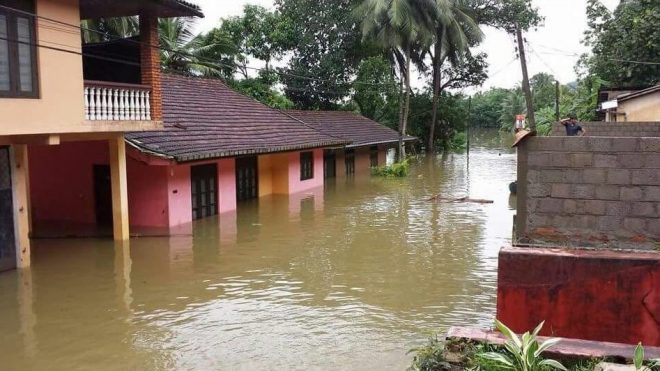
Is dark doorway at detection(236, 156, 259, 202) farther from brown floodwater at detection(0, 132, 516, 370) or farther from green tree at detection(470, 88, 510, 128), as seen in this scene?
green tree at detection(470, 88, 510, 128)

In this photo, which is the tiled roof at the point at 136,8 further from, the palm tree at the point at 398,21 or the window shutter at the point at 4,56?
the palm tree at the point at 398,21

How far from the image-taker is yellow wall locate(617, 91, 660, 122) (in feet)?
64.8

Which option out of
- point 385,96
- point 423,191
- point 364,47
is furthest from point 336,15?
point 423,191

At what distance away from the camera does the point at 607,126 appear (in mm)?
14883

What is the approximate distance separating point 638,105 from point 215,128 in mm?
13797

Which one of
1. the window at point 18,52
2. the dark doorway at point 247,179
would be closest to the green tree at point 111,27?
the dark doorway at point 247,179

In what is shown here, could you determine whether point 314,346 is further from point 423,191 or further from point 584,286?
point 423,191

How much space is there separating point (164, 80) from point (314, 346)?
47.8ft

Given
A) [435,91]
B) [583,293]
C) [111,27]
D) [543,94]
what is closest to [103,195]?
[111,27]

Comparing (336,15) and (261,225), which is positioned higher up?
(336,15)

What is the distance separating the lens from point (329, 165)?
94.9 ft

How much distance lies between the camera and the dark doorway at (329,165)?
28.4 m

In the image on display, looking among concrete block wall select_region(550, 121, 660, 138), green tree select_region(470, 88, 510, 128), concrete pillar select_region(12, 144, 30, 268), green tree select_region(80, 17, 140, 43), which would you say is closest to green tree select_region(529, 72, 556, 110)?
green tree select_region(470, 88, 510, 128)

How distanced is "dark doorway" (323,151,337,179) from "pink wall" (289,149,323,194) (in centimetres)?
240
